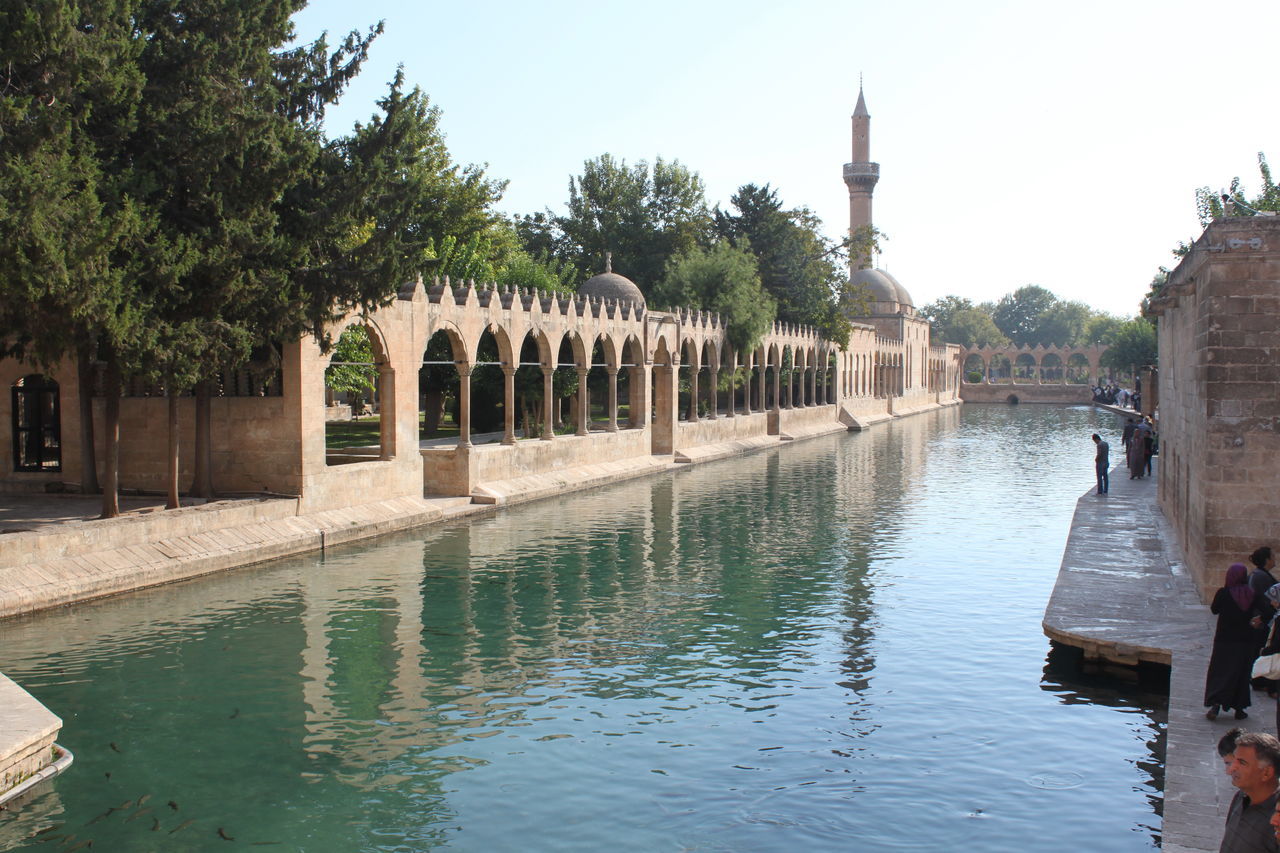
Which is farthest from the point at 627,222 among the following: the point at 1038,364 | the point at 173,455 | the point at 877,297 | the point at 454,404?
the point at 1038,364

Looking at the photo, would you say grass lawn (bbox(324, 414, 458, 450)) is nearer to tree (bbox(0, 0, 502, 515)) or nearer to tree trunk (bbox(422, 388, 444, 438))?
tree trunk (bbox(422, 388, 444, 438))

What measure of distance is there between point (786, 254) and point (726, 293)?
36.7 feet

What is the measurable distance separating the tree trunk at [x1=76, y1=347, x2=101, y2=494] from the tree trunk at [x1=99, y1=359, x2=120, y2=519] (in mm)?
1190

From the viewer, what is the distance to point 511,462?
24.8 meters

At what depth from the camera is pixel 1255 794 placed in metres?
4.78

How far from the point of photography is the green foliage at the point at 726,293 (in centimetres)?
4169

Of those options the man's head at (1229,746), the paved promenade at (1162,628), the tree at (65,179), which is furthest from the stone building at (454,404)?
the man's head at (1229,746)

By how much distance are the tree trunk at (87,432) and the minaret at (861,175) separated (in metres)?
63.8

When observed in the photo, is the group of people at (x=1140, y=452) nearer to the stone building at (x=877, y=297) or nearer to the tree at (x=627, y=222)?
the tree at (x=627, y=222)

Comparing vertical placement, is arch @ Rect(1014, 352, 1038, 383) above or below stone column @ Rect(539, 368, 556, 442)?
above

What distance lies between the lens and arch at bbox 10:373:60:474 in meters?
20.5

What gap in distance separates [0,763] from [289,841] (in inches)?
82.2

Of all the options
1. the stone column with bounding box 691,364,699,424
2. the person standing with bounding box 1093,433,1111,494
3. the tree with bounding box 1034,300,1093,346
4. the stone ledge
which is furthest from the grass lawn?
the tree with bounding box 1034,300,1093,346

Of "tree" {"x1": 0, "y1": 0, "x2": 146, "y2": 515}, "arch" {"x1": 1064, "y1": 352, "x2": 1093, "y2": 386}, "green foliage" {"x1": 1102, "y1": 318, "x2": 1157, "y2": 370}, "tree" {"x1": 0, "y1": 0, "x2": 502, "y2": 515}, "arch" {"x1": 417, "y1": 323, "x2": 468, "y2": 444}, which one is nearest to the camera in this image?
"tree" {"x1": 0, "y1": 0, "x2": 146, "y2": 515}
